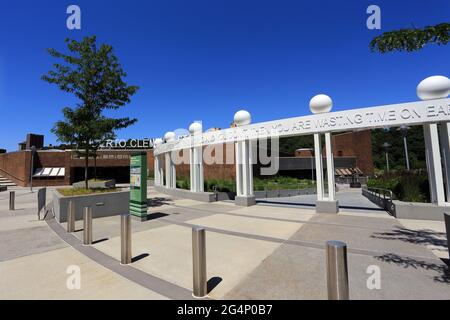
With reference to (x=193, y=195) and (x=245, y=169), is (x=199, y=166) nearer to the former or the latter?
(x=193, y=195)

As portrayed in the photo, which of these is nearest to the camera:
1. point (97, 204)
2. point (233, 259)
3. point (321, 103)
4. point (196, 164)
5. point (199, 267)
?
point (199, 267)

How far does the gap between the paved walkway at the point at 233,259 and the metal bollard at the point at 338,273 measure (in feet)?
2.68

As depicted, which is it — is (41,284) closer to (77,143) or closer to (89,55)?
(77,143)

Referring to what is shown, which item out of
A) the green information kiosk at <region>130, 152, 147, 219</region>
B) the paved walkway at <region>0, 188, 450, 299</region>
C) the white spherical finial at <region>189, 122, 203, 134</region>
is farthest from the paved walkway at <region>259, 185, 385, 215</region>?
the green information kiosk at <region>130, 152, 147, 219</region>

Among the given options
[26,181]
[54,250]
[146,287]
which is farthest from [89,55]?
[26,181]

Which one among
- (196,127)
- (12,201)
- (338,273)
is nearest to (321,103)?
(196,127)

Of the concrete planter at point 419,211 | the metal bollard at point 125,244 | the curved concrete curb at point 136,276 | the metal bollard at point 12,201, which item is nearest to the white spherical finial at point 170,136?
the metal bollard at point 12,201

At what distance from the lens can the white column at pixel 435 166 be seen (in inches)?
347

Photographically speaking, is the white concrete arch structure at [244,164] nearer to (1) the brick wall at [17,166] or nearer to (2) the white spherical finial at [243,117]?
(2) the white spherical finial at [243,117]

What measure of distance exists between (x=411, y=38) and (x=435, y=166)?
6.36 m

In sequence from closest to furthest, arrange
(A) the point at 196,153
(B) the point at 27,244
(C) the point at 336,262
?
(C) the point at 336,262 < (B) the point at 27,244 < (A) the point at 196,153

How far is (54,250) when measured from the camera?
5.82 meters

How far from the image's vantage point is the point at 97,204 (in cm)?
996
